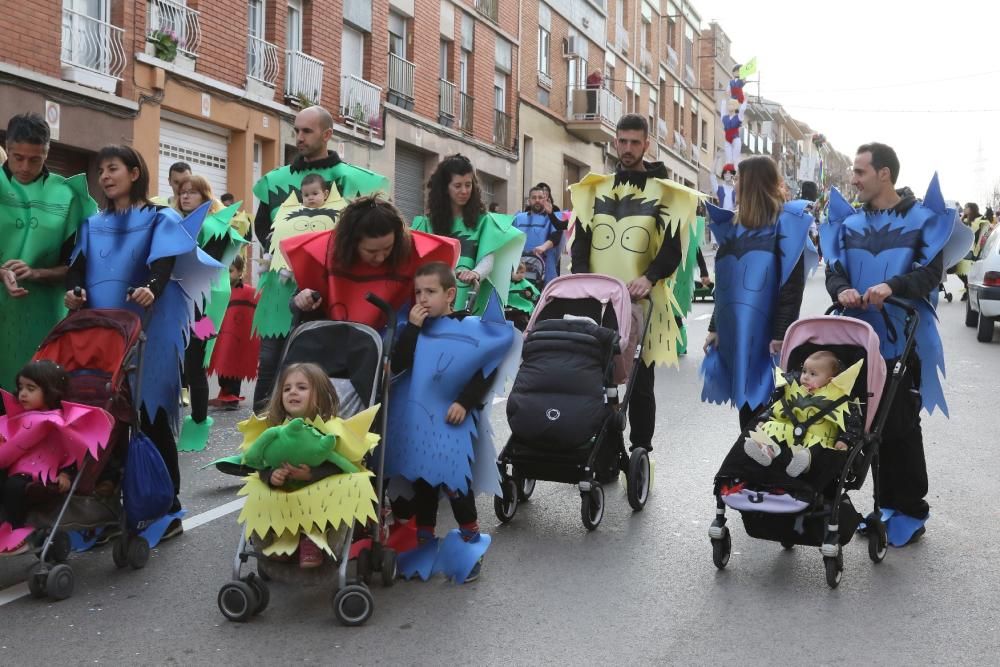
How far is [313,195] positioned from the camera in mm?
6566

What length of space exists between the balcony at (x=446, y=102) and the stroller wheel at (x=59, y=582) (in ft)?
79.3

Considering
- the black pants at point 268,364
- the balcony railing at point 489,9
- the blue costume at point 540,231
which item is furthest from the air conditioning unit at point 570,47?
the black pants at point 268,364

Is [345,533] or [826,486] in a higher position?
[826,486]

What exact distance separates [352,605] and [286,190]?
10.4 feet

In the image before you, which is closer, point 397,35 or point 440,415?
point 440,415

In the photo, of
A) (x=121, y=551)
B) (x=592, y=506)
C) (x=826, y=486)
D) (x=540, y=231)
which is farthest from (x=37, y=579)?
(x=540, y=231)

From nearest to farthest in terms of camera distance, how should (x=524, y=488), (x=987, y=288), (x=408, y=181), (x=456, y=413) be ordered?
(x=456, y=413), (x=524, y=488), (x=987, y=288), (x=408, y=181)

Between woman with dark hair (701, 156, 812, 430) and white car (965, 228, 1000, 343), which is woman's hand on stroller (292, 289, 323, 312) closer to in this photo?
woman with dark hair (701, 156, 812, 430)

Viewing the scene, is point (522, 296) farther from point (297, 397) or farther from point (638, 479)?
point (297, 397)

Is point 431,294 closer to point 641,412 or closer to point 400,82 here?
point 641,412

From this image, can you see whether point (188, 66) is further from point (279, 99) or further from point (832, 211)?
point (832, 211)

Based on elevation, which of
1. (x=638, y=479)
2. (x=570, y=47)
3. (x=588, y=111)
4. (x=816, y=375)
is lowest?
(x=638, y=479)

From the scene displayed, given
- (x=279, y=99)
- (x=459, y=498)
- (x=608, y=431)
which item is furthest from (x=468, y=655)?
(x=279, y=99)

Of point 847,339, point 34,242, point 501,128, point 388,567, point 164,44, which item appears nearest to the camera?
point 388,567
